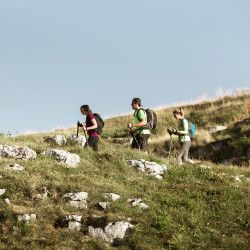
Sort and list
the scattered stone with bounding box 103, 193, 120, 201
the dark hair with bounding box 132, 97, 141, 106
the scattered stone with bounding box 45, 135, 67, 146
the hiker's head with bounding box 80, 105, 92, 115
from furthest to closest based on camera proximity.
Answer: the scattered stone with bounding box 45, 135, 67, 146 < the hiker's head with bounding box 80, 105, 92, 115 < the dark hair with bounding box 132, 97, 141, 106 < the scattered stone with bounding box 103, 193, 120, 201

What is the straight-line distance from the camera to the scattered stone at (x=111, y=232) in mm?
7129

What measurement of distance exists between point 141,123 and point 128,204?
3.89 m

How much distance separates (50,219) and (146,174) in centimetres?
355

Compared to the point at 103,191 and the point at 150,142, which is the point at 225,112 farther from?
the point at 103,191

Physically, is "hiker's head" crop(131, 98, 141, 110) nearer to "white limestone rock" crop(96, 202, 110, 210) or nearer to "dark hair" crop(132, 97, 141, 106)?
"dark hair" crop(132, 97, 141, 106)

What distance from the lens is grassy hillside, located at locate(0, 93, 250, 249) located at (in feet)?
23.3

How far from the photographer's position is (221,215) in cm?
829

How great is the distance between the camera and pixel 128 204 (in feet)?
26.8

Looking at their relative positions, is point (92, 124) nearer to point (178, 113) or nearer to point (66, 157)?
point (66, 157)

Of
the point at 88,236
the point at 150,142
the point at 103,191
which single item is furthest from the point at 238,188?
the point at 150,142

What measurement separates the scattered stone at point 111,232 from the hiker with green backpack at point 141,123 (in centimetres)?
473

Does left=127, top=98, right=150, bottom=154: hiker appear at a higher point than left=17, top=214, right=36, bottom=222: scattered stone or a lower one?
higher

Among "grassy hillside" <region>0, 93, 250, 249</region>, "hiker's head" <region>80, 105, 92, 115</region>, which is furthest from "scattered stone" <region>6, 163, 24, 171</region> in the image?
"hiker's head" <region>80, 105, 92, 115</region>

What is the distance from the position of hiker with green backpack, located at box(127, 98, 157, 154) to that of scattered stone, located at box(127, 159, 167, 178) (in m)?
1.20
